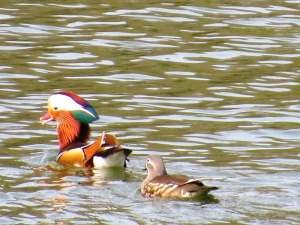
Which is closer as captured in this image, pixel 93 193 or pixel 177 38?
pixel 93 193

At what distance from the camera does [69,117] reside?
39.1ft

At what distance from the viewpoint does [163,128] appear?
12.4 m

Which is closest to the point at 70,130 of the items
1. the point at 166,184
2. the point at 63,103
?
the point at 63,103

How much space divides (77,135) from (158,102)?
6.87 ft

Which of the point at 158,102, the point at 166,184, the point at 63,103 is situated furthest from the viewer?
the point at 158,102

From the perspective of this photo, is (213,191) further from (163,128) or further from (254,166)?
(163,128)

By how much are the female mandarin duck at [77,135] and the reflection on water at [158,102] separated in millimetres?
157

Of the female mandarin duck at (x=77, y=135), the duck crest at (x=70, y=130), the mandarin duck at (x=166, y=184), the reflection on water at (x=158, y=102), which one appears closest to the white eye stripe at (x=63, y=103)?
the female mandarin duck at (x=77, y=135)

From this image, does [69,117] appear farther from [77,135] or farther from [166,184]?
[166,184]

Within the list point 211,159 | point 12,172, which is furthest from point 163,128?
point 12,172

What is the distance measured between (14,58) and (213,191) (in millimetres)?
7153

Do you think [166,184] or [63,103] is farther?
[63,103]

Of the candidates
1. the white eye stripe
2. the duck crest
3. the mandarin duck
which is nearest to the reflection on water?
the mandarin duck

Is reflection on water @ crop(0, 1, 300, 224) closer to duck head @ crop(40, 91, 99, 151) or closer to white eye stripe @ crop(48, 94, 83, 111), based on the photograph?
duck head @ crop(40, 91, 99, 151)
